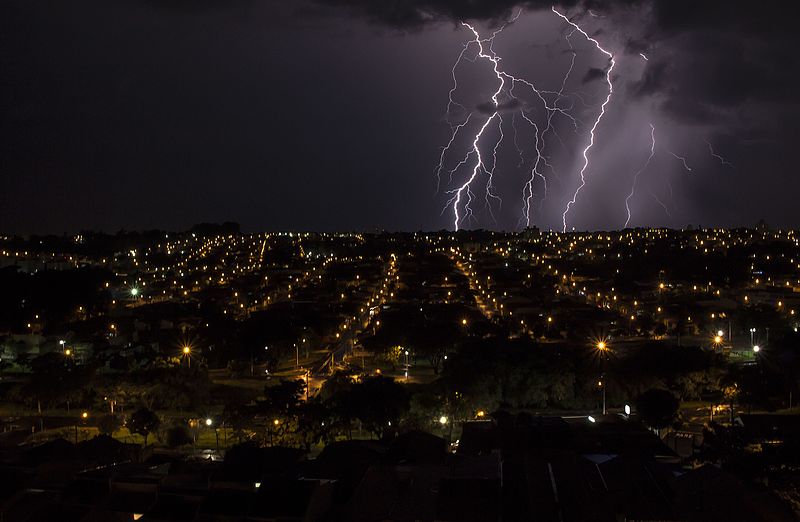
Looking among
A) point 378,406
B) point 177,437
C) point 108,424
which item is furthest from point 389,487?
point 108,424

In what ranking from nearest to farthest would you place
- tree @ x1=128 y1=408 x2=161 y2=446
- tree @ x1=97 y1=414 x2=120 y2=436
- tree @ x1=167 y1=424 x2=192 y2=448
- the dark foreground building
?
the dark foreground building, tree @ x1=167 y1=424 x2=192 y2=448, tree @ x1=128 y1=408 x2=161 y2=446, tree @ x1=97 y1=414 x2=120 y2=436

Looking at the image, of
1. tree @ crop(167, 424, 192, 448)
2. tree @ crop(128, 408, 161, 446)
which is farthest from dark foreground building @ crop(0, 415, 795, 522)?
tree @ crop(128, 408, 161, 446)

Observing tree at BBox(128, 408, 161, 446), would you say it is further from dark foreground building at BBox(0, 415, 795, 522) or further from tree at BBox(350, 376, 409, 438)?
tree at BBox(350, 376, 409, 438)

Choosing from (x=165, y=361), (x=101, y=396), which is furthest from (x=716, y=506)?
(x=165, y=361)

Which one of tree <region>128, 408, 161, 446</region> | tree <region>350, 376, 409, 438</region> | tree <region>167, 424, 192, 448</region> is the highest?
tree <region>350, 376, 409, 438</region>

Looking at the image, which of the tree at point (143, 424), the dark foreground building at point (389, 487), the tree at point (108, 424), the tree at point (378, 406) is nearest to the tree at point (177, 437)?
the tree at point (143, 424)

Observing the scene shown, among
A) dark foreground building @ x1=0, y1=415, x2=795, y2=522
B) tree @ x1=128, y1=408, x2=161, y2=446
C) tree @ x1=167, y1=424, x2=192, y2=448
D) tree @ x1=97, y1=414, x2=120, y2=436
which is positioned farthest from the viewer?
tree @ x1=97, y1=414, x2=120, y2=436

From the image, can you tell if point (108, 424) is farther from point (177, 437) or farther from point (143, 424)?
point (177, 437)

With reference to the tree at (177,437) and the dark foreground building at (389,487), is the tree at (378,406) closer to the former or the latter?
the dark foreground building at (389,487)
